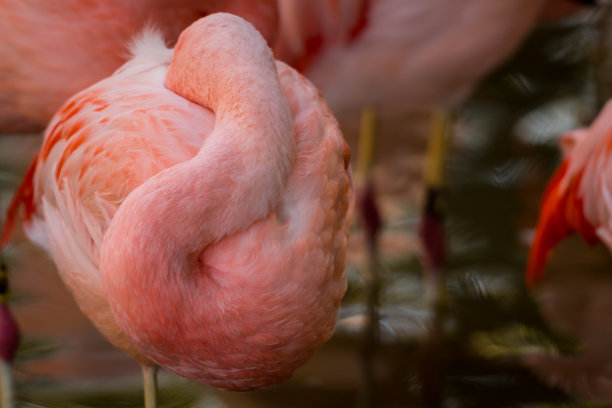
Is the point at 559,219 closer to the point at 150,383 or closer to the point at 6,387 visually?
the point at 150,383

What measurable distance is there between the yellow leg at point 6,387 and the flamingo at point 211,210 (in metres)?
0.55

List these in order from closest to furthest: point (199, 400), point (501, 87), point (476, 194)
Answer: point (199, 400) → point (476, 194) → point (501, 87)

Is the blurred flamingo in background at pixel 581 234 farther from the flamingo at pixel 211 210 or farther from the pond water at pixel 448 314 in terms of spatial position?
the flamingo at pixel 211 210

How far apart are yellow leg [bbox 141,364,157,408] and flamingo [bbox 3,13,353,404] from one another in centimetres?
13

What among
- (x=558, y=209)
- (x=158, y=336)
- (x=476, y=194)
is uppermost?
(x=158, y=336)

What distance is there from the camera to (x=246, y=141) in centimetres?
98

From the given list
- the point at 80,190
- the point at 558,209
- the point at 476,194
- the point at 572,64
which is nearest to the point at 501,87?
the point at 572,64

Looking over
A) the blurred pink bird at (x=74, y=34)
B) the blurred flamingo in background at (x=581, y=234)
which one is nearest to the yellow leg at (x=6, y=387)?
the blurred pink bird at (x=74, y=34)

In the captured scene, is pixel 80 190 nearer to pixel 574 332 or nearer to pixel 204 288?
pixel 204 288

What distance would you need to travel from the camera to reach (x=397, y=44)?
6.35 feet

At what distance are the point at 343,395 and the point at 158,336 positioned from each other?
96 cm

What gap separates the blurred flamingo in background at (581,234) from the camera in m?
1.57

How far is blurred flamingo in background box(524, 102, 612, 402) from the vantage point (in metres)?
1.57

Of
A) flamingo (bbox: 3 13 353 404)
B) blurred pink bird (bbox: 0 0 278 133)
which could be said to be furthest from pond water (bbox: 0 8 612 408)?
flamingo (bbox: 3 13 353 404)
